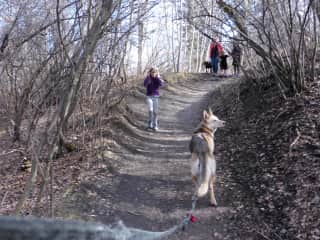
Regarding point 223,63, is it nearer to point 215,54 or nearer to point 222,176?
point 215,54

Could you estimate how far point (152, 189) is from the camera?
6789mm

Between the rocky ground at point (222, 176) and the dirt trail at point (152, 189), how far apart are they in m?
0.02

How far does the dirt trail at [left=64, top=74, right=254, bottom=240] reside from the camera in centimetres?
541

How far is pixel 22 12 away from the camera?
8.33m

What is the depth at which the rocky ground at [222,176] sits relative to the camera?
5.04 metres

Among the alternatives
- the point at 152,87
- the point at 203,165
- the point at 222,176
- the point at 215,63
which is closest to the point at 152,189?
the point at 222,176

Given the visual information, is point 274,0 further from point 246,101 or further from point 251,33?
point 246,101

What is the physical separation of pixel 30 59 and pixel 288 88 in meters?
5.97

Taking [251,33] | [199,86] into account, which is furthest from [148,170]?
[199,86]

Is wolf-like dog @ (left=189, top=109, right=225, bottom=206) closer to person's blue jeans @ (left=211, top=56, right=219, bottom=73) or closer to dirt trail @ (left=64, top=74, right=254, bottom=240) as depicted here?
dirt trail @ (left=64, top=74, right=254, bottom=240)

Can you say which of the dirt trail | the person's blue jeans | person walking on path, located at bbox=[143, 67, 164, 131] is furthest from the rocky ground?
the person's blue jeans

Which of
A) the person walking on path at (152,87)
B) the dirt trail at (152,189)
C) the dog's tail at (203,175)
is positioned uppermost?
the person walking on path at (152,87)

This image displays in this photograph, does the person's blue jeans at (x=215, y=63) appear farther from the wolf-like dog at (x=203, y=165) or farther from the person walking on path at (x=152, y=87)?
the wolf-like dog at (x=203, y=165)

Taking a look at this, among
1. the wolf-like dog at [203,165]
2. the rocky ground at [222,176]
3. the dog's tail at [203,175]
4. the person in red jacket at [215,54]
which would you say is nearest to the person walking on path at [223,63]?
the person in red jacket at [215,54]
